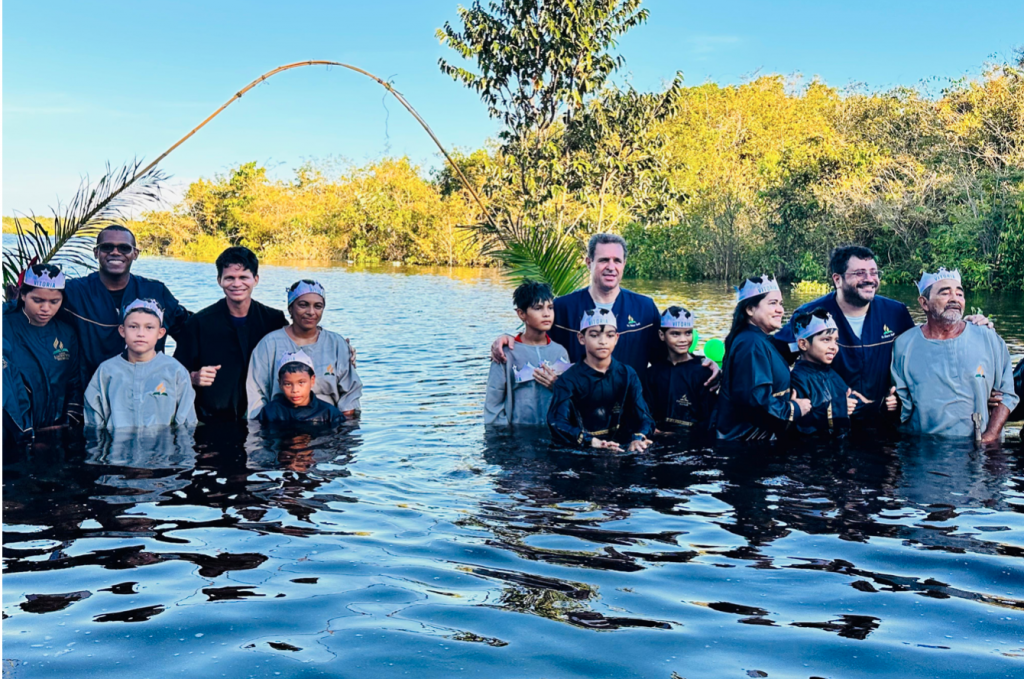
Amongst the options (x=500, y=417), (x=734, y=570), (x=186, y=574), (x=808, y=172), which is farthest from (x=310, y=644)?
(x=808, y=172)

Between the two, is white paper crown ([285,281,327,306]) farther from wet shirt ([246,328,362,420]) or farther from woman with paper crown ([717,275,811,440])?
woman with paper crown ([717,275,811,440])

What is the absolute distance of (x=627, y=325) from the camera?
8.19 meters

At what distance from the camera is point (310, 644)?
12.7 feet

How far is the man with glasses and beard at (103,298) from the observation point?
329 inches

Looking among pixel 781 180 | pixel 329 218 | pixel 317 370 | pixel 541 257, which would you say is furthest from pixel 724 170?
pixel 317 370

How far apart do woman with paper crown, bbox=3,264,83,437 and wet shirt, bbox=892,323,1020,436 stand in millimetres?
6810

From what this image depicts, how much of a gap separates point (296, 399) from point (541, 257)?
399cm

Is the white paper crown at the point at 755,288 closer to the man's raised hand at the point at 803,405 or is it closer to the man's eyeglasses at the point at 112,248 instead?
the man's raised hand at the point at 803,405

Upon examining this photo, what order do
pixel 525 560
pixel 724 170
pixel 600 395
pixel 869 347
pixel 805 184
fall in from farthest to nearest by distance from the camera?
pixel 724 170, pixel 805 184, pixel 869 347, pixel 600 395, pixel 525 560

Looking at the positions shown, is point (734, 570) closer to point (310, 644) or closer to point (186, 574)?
point (310, 644)

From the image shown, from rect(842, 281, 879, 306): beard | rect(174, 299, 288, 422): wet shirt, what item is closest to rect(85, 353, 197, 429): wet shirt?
rect(174, 299, 288, 422): wet shirt

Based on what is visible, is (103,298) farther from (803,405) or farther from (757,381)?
(803,405)

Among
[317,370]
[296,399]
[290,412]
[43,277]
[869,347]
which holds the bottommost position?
[290,412]

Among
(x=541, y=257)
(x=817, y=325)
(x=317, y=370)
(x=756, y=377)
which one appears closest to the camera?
(x=756, y=377)
